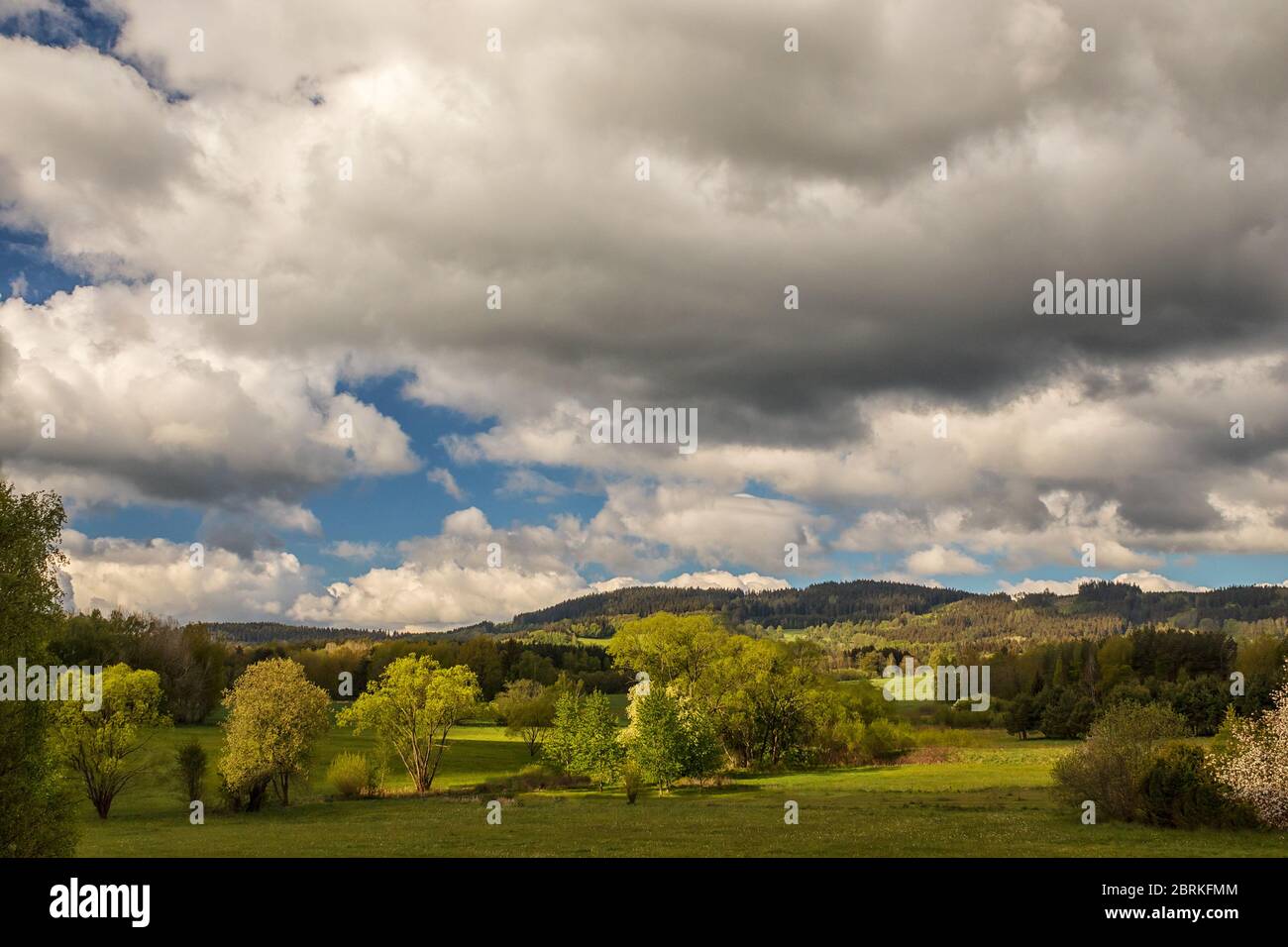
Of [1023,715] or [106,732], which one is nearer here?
[106,732]

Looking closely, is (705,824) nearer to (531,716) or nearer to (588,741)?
(588,741)

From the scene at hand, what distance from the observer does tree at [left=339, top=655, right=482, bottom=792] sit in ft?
259

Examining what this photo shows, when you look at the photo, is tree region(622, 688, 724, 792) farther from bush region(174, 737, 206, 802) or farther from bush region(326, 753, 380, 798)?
bush region(174, 737, 206, 802)

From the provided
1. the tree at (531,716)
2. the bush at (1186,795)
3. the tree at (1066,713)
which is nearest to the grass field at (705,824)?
the bush at (1186,795)

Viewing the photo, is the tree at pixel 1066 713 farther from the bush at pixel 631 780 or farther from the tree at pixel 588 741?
the bush at pixel 631 780

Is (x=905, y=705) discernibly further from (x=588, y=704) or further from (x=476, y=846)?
(x=476, y=846)

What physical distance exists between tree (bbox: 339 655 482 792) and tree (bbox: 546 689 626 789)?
31.8 ft

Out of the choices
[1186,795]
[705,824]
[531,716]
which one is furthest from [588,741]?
[1186,795]

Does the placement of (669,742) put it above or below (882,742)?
above

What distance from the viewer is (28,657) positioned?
30.6 metres

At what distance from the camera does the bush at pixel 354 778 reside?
75.4 m

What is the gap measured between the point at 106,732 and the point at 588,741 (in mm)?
40494
